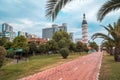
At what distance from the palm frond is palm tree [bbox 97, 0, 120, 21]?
10.00ft

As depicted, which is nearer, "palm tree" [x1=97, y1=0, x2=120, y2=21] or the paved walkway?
"palm tree" [x1=97, y1=0, x2=120, y2=21]

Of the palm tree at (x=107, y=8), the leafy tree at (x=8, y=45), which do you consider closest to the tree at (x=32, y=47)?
the leafy tree at (x=8, y=45)

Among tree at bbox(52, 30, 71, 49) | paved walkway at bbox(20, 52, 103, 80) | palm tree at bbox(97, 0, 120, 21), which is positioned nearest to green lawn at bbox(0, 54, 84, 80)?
paved walkway at bbox(20, 52, 103, 80)

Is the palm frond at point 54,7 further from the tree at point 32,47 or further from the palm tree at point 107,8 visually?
the tree at point 32,47

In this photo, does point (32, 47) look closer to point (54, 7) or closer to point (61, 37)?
point (61, 37)

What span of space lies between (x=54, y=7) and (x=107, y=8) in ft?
12.3

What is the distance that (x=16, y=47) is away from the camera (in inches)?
3219

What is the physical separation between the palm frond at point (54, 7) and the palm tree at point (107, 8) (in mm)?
3047

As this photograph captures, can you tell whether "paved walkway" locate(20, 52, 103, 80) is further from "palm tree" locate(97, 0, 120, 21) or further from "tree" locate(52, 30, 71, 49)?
"tree" locate(52, 30, 71, 49)

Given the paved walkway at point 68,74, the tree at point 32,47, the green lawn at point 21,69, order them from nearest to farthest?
the paved walkway at point 68,74 < the green lawn at point 21,69 < the tree at point 32,47

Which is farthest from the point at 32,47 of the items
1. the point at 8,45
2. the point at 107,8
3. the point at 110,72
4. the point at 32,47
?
the point at 107,8

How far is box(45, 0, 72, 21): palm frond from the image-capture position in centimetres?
845

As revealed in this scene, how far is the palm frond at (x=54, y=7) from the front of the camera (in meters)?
8.45

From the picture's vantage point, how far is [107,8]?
1128cm
